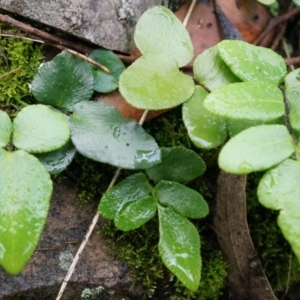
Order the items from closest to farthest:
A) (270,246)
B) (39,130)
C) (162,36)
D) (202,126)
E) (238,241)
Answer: (39,130), (202,126), (162,36), (238,241), (270,246)

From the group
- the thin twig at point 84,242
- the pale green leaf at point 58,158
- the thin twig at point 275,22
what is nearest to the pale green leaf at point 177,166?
the thin twig at point 84,242

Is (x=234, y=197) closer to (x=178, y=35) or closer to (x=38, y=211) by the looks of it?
(x=178, y=35)

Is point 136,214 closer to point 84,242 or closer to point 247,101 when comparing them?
point 84,242

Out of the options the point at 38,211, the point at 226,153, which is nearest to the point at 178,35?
the point at 226,153

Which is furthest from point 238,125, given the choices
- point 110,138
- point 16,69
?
point 16,69

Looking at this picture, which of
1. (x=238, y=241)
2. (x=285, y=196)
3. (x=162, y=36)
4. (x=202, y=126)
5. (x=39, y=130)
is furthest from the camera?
(x=238, y=241)

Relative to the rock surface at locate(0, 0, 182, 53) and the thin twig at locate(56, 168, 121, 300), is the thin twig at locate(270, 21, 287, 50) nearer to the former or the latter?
the rock surface at locate(0, 0, 182, 53)

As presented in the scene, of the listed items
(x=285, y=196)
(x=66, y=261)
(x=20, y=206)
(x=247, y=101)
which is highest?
(x=247, y=101)

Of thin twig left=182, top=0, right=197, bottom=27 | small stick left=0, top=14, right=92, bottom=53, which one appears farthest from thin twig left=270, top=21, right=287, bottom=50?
small stick left=0, top=14, right=92, bottom=53
